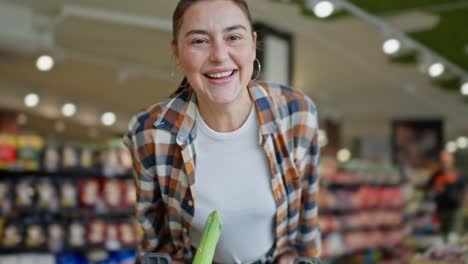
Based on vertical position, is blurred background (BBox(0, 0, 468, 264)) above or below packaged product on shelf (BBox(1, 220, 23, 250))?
above

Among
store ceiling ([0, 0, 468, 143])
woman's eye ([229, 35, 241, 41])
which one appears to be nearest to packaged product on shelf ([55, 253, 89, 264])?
store ceiling ([0, 0, 468, 143])

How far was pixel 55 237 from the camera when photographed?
6.39 meters

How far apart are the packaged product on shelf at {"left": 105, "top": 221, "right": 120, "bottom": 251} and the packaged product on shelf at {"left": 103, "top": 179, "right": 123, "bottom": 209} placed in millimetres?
197

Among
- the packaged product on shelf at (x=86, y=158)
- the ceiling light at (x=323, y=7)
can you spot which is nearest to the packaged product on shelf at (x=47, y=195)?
the packaged product on shelf at (x=86, y=158)

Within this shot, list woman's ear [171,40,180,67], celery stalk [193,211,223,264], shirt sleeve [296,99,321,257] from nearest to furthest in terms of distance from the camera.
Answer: celery stalk [193,211,223,264] < woman's ear [171,40,180,67] < shirt sleeve [296,99,321,257]

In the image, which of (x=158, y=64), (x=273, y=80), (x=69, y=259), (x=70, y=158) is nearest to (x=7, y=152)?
(x=70, y=158)

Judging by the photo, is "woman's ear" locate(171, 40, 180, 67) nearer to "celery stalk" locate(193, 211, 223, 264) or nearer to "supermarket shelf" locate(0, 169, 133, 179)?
"celery stalk" locate(193, 211, 223, 264)

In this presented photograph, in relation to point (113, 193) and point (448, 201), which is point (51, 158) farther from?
point (448, 201)

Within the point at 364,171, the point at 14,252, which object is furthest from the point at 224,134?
the point at 364,171

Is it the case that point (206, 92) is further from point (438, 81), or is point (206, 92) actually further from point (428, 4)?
point (438, 81)

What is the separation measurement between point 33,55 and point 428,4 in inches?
207

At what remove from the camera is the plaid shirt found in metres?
1.59

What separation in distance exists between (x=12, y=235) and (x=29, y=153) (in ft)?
2.60

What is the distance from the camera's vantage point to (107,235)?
6.85 meters
